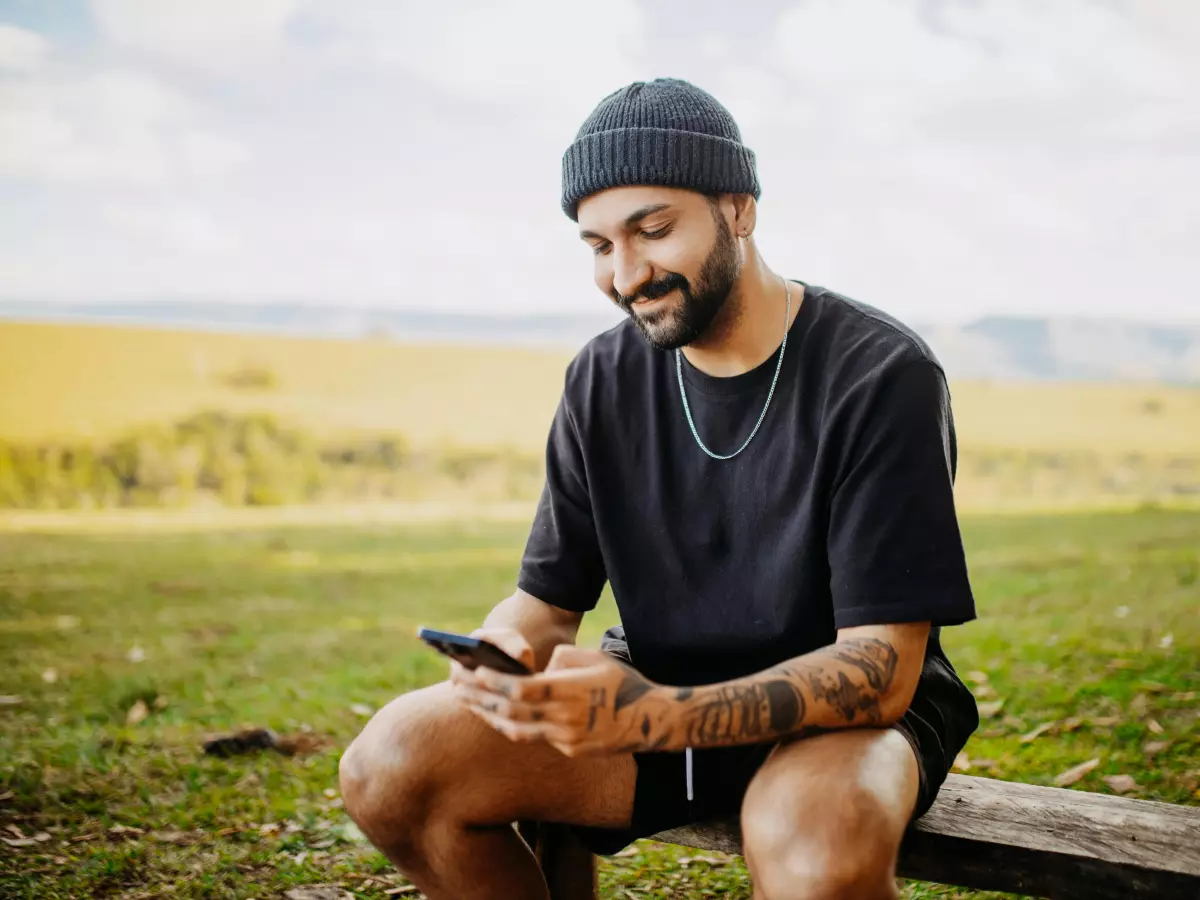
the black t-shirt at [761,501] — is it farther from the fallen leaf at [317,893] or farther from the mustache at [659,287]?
the fallen leaf at [317,893]

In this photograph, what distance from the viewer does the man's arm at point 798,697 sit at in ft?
7.32

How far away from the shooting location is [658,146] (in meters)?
2.68

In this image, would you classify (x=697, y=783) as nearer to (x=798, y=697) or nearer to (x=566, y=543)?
(x=798, y=697)

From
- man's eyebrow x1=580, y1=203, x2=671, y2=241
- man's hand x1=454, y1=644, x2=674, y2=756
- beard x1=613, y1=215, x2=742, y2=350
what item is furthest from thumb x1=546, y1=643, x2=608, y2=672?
man's eyebrow x1=580, y1=203, x2=671, y2=241

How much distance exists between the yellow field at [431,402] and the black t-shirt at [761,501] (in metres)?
12.0

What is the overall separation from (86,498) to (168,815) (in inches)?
398

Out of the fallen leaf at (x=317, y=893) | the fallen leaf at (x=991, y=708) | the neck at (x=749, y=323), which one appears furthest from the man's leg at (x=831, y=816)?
the fallen leaf at (x=991, y=708)

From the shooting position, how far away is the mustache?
267 centimetres

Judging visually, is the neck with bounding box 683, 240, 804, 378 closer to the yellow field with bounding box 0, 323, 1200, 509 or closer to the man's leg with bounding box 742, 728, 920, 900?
the man's leg with bounding box 742, 728, 920, 900

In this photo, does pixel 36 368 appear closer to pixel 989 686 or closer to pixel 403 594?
pixel 403 594

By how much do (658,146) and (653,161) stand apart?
38 mm

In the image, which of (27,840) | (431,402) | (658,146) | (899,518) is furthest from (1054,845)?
(431,402)

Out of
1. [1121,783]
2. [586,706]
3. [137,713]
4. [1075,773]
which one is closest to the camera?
[586,706]

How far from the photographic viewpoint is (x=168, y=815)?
4.04 metres
